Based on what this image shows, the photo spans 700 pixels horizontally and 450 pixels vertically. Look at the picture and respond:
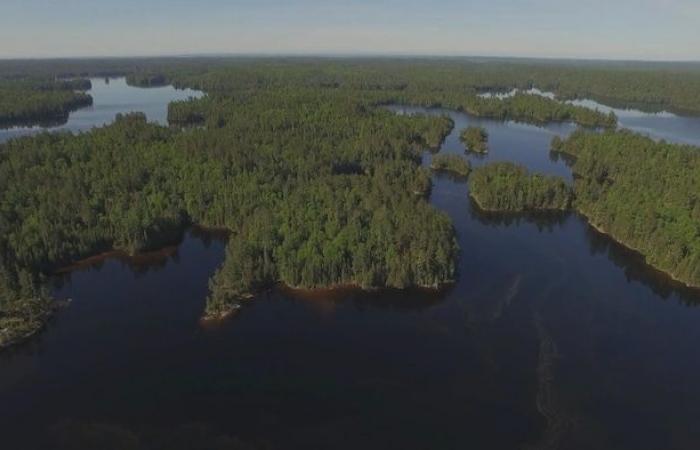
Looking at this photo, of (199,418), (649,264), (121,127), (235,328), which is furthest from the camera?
(121,127)

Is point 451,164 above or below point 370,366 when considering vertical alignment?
above

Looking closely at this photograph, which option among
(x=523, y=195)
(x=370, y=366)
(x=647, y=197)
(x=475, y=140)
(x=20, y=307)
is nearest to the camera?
(x=370, y=366)

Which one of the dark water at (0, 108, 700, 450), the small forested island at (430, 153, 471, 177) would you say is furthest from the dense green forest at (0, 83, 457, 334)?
the small forested island at (430, 153, 471, 177)

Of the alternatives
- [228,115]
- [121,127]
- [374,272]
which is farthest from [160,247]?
[228,115]

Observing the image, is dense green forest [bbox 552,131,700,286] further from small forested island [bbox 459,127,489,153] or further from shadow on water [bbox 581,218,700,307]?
small forested island [bbox 459,127,489,153]

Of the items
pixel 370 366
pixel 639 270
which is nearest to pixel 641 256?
pixel 639 270

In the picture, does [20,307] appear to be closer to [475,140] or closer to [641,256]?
[641,256]

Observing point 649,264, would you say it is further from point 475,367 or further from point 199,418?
point 199,418
